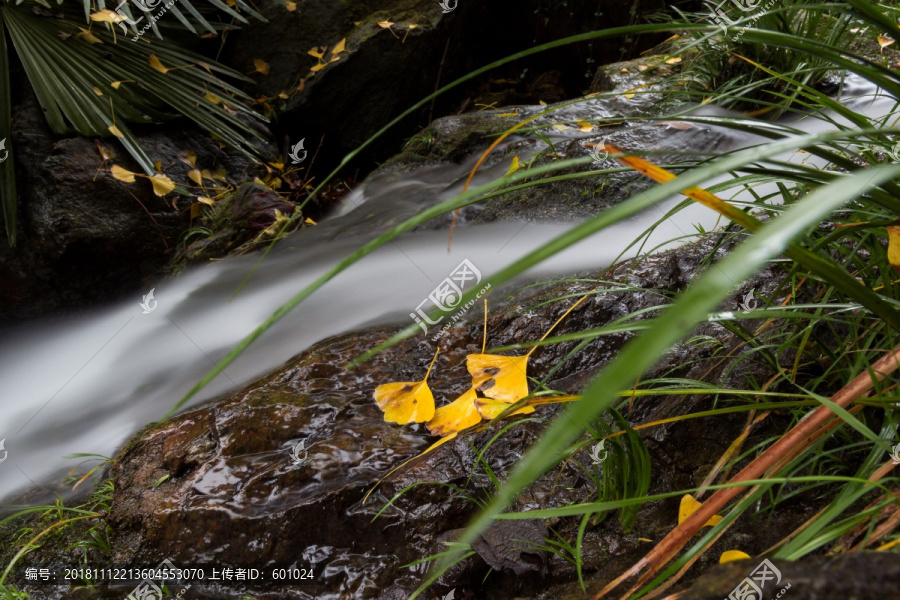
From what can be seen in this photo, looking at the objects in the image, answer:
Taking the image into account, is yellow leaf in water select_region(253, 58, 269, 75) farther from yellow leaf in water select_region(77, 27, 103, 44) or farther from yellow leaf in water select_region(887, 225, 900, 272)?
yellow leaf in water select_region(887, 225, 900, 272)

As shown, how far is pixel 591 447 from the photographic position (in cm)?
110

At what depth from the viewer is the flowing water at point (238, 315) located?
214 cm

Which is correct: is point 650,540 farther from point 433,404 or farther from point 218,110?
point 218,110

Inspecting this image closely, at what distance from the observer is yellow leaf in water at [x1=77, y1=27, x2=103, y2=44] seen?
3100 millimetres

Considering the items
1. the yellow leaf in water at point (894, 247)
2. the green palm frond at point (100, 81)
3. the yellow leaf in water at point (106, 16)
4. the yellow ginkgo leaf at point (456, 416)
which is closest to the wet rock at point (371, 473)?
the yellow ginkgo leaf at point (456, 416)

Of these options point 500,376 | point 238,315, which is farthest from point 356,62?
point 500,376

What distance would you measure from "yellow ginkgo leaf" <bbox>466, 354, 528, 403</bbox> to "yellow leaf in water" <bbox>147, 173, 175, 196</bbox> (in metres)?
2.56

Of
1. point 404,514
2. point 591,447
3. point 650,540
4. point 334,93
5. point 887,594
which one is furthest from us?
point 334,93

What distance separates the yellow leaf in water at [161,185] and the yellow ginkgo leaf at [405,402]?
2364mm

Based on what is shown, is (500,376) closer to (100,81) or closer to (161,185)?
(161,185)

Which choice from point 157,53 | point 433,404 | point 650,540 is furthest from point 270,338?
point 157,53

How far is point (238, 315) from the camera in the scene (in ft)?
8.59

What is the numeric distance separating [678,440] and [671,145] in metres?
1.96

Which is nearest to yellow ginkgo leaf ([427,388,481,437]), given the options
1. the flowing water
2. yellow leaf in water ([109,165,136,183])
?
the flowing water
